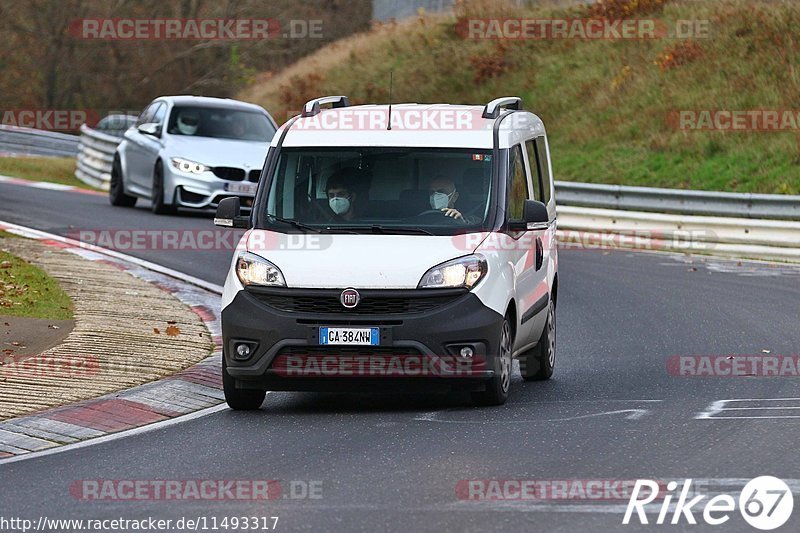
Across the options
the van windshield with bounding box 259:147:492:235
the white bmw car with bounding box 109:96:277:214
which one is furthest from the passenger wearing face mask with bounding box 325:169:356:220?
the white bmw car with bounding box 109:96:277:214

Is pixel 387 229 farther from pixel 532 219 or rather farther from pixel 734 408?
pixel 734 408

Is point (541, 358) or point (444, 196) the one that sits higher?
point (444, 196)

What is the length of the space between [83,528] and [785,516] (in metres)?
3.11

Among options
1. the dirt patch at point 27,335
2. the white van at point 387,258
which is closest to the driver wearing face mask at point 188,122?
the dirt patch at point 27,335

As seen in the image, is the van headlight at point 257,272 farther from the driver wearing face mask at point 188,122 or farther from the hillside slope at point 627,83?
the hillside slope at point 627,83

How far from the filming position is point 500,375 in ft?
34.6

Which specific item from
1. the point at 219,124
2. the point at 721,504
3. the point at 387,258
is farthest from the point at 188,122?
the point at 721,504

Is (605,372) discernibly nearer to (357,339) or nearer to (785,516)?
(357,339)

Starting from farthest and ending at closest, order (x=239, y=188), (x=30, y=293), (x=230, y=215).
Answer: (x=239, y=188) < (x=30, y=293) < (x=230, y=215)

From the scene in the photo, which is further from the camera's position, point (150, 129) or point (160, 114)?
point (160, 114)

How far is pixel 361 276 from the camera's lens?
10195 millimetres

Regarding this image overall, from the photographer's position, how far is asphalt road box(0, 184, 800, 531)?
741 centimetres

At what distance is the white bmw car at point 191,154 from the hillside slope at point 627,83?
8.75 m

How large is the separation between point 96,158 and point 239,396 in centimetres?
2390
